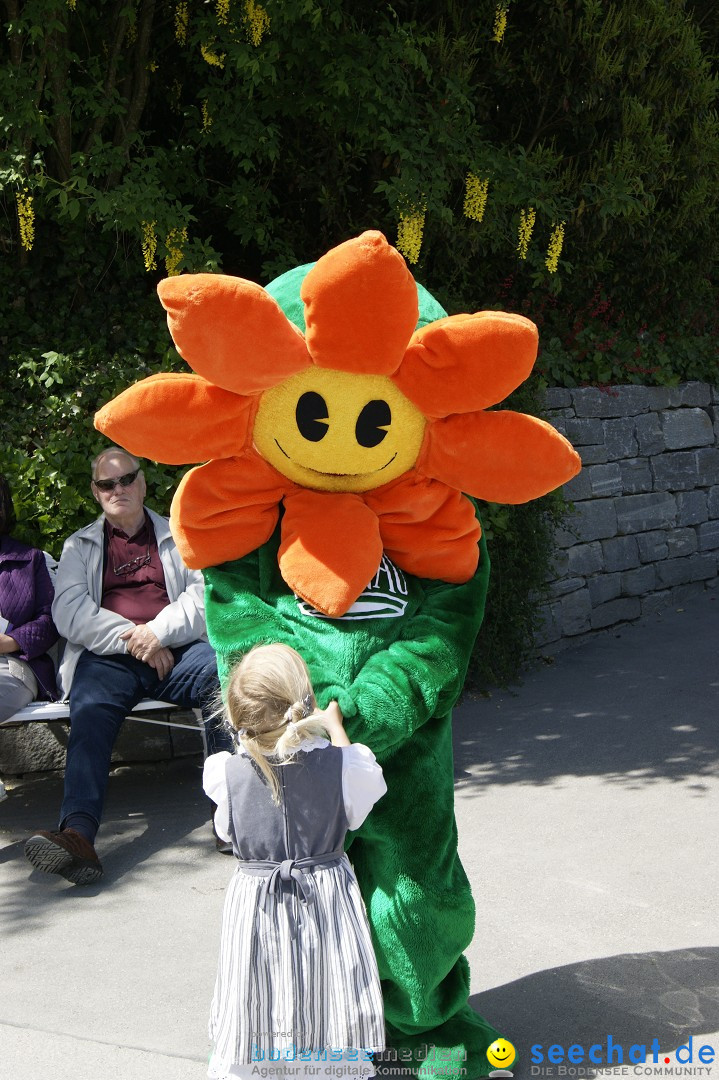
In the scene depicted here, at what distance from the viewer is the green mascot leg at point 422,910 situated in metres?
2.83

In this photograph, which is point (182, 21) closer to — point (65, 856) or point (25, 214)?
point (25, 214)

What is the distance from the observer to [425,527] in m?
3.05

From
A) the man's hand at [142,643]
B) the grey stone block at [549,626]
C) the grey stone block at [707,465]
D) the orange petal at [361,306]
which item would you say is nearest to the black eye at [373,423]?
the orange petal at [361,306]


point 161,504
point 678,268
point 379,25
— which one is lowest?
point 161,504

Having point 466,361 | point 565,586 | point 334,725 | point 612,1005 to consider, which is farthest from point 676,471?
point 334,725

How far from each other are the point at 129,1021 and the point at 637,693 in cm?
424

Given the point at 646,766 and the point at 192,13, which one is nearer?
the point at 646,766

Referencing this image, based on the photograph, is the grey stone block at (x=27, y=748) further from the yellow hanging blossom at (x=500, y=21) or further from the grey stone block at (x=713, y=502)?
the grey stone block at (x=713, y=502)

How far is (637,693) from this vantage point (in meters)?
6.88

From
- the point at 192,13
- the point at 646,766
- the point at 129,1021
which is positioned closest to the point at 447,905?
the point at 129,1021

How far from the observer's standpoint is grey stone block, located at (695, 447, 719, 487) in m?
9.63

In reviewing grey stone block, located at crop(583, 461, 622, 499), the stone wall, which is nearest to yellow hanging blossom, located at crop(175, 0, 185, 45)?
the stone wall

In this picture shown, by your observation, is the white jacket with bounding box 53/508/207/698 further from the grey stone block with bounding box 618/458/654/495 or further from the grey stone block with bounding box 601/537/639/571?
the grey stone block with bounding box 618/458/654/495

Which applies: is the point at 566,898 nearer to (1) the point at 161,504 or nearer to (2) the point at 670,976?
(2) the point at 670,976
